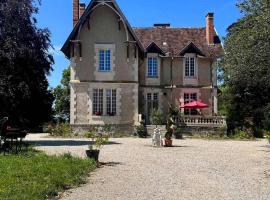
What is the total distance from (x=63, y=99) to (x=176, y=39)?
102ft

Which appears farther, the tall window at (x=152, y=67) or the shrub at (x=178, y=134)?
the tall window at (x=152, y=67)

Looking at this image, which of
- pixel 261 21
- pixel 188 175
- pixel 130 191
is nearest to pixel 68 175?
pixel 130 191

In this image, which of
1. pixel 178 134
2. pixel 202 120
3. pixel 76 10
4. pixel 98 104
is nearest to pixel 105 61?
pixel 98 104

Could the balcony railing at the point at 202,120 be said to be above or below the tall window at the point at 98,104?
below

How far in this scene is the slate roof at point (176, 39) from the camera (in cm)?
4125

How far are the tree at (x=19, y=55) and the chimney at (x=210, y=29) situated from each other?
1801 centimetres

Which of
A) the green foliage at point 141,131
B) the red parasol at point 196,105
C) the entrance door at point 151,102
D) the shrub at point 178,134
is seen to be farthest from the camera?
the entrance door at point 151,102

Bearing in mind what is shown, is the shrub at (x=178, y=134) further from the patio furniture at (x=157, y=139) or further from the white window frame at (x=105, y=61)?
the patio furniture at (x=157, y=139)

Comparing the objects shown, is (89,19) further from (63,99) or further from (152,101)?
(63,99)

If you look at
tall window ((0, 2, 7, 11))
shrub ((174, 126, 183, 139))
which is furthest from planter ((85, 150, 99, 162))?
shrub ((174, 126, 183, 139))

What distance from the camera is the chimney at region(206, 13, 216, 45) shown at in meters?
42.1

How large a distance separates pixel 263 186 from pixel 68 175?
479cm

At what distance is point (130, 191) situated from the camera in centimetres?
1102

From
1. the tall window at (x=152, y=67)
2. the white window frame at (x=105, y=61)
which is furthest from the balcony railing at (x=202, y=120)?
the white window frame at (x=105, y=61)
